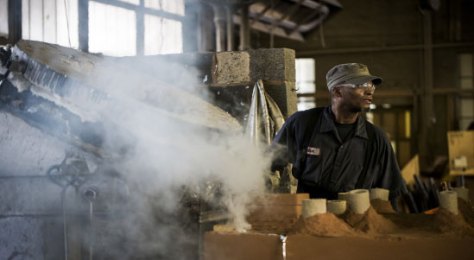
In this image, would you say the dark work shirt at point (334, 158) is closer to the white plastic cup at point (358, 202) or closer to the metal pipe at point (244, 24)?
the white plastic cup at point (358, 202)

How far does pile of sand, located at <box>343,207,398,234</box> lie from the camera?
2.91m

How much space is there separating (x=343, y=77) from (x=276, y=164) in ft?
2.60

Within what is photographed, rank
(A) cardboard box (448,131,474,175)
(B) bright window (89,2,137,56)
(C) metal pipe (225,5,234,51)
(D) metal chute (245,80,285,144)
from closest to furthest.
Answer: (D) metal chute (245,80,285,144), (B) bright window (89,2,137,56), (A) cardboard box (448,131,474,175), (C) metal pipe (225,5,234,51)

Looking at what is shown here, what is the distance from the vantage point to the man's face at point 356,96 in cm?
425

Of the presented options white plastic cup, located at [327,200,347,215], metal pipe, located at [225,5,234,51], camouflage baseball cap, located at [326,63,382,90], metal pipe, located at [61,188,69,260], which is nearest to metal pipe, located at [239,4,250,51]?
metal pipe, located at [225,5,234,51]

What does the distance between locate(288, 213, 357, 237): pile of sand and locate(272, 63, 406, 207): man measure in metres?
1.29

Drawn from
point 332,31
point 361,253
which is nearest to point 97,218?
point 361,253

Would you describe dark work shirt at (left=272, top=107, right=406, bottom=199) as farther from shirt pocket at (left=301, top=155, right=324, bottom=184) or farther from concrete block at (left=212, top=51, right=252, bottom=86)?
concrete block at (left=212, top=51, right=252, bottom=86)

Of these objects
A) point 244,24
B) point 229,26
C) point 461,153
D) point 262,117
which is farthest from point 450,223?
point 244,24

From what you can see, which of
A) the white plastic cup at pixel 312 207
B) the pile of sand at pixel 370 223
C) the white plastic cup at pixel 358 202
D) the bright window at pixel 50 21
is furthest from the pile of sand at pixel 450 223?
the bright window at pixel 50 21

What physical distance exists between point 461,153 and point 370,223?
9.54 m

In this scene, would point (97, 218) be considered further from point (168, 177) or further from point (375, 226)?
point (375, 226)

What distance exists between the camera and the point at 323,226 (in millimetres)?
2875

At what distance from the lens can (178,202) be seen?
3.38 meters
